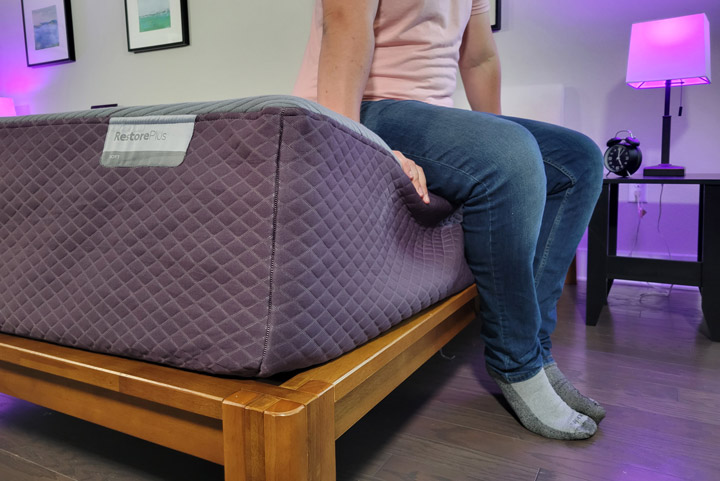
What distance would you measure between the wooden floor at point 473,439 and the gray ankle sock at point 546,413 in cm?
2

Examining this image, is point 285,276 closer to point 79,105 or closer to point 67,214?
point 67,214

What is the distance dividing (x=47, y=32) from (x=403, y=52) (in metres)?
3.56

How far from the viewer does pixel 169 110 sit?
2.13 ft

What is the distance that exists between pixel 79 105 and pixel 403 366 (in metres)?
3.58

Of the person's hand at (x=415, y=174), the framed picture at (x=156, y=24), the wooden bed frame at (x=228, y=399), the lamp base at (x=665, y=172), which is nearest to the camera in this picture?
the wooden bed frame at (x=228, y=399)

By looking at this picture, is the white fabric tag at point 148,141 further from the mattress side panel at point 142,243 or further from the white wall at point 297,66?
the white wall at point 297,66

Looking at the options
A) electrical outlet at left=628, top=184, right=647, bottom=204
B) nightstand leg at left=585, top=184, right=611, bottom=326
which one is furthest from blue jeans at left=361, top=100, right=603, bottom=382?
electrical outlet at left=628, top=184, right=647, bottom=204

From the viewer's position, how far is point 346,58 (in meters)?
0.84

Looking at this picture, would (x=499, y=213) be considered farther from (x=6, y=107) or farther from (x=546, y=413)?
(x=6, y=107)

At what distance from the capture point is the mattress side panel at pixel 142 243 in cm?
56

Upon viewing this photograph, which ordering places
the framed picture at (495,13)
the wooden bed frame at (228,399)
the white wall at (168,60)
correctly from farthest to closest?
the white wall at (168,60)
the framed picture at (495,13)
the wooden bed frame at (228,399)

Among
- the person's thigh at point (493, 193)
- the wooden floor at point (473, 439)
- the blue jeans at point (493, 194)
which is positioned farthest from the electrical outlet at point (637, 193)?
the person's thigh at point (493, 193)

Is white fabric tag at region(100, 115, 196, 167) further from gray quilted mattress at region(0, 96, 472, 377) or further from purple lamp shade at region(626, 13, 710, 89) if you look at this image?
purple lamp shade at region(626, 13, 710, 89)

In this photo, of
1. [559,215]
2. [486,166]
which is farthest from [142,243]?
[559,215]
